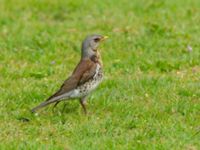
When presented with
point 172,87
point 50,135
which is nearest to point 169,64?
point 172,87

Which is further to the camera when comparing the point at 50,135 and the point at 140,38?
the point at 140,38

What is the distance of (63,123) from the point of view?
10.3 metres

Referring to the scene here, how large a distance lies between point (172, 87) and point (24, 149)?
334 centimetres

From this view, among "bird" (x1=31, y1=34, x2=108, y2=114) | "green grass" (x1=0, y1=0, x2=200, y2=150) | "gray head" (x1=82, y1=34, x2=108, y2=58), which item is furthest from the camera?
"gray head" (x1=82, y1=34, x2=108, y2=58)

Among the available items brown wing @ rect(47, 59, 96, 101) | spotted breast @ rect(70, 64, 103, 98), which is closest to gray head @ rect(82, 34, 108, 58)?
brown wing @ rect(47, 59, 96, 101)

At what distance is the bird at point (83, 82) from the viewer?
34.4 ft

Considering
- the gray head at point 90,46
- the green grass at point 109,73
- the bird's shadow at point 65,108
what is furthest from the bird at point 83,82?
the green grass at point 109,73

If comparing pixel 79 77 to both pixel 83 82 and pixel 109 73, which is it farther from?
pixel 109 73

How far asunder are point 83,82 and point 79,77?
10cm

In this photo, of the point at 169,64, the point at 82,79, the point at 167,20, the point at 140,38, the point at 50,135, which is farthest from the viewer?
the point at 167,20

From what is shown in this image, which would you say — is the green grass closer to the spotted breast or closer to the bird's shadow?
the bird's shadow

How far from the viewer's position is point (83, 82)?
1061cm

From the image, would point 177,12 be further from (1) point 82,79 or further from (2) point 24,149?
(2) point 24,149

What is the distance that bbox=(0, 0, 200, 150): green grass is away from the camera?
32.2ft
